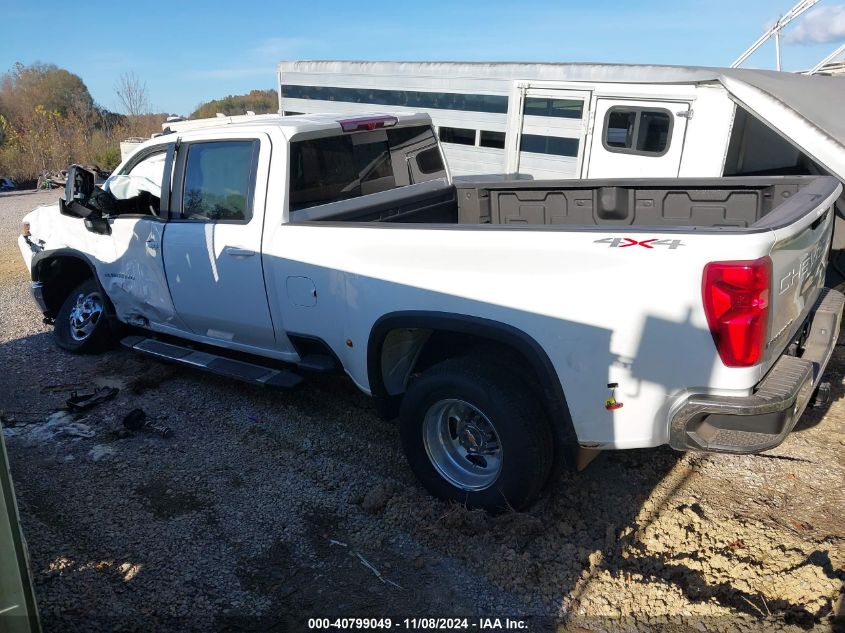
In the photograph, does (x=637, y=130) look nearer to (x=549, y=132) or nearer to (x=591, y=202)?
(x=549, y=132)

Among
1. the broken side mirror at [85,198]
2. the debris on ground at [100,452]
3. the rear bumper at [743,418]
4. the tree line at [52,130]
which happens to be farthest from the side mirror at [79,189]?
the tree line at [52,130]

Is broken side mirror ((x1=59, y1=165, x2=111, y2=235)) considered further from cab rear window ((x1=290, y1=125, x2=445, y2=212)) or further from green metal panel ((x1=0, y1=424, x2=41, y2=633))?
green metal panel ((x1=0, y1=424, x2=41, y2=633))

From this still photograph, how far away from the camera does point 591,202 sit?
461 cm

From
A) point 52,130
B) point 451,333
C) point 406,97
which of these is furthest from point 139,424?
point 52,130

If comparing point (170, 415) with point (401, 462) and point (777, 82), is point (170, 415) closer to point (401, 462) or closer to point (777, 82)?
point (401, 462)

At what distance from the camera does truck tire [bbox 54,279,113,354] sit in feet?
19.2

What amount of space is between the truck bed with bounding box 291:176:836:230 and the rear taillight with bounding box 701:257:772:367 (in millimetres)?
982

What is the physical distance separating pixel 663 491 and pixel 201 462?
2732 millimetres

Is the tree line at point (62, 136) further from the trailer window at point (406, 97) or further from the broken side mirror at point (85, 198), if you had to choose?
the broken side mirror at point (85, 198)

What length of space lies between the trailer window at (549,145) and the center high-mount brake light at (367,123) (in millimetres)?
4539

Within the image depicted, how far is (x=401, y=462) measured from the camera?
13.6ft

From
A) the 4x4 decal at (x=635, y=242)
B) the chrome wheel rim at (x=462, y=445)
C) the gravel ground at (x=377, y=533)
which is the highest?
the 4x4 decal at (x=635, y=242)

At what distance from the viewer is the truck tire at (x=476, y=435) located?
3184 mm

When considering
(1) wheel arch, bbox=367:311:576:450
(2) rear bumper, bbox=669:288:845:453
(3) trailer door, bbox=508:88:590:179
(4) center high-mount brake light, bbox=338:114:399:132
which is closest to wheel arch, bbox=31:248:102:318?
(4) center high-mount brake light, bbox=338:114:399:132
